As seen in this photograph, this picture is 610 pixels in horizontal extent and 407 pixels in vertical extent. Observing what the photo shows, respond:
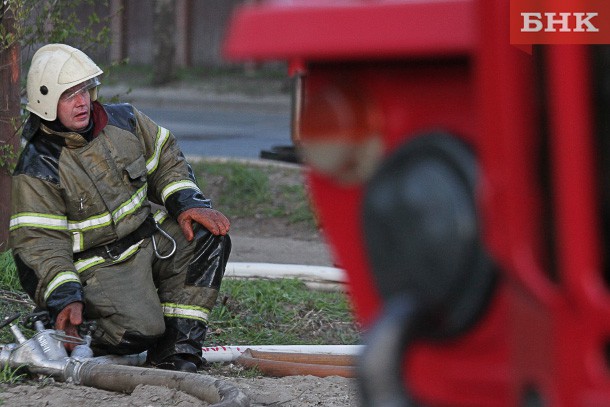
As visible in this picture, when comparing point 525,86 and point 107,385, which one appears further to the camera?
point 107,385

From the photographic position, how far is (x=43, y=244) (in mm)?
4301

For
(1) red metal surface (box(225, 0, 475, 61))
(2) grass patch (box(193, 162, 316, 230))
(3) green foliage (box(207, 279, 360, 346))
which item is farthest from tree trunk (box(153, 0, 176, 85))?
(1) red metal surface (box(225, 0, 475, 61))

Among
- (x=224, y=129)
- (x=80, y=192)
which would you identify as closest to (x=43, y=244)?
(x=80, y=192)

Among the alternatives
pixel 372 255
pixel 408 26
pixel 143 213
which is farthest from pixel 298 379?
pixel 408 26

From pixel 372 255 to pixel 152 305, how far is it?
2768 millimetres

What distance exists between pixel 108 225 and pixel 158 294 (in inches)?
16.2

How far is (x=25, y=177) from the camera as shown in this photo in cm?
434

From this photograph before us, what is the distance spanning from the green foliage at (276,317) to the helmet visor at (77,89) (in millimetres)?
1307

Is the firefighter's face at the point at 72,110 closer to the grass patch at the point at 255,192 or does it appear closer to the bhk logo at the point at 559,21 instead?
the bhk logo at the point at 559,21

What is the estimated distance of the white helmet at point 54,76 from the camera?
172 inches

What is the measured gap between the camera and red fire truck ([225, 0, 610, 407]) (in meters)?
1.60

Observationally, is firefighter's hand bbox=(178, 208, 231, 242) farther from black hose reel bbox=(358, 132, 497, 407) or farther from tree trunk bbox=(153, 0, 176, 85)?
tree trunk bbox=(153, 0, 176, 85)

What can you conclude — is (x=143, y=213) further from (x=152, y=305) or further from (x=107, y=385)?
(x=107, y=385)

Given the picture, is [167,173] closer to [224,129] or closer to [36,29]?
[36,29]
